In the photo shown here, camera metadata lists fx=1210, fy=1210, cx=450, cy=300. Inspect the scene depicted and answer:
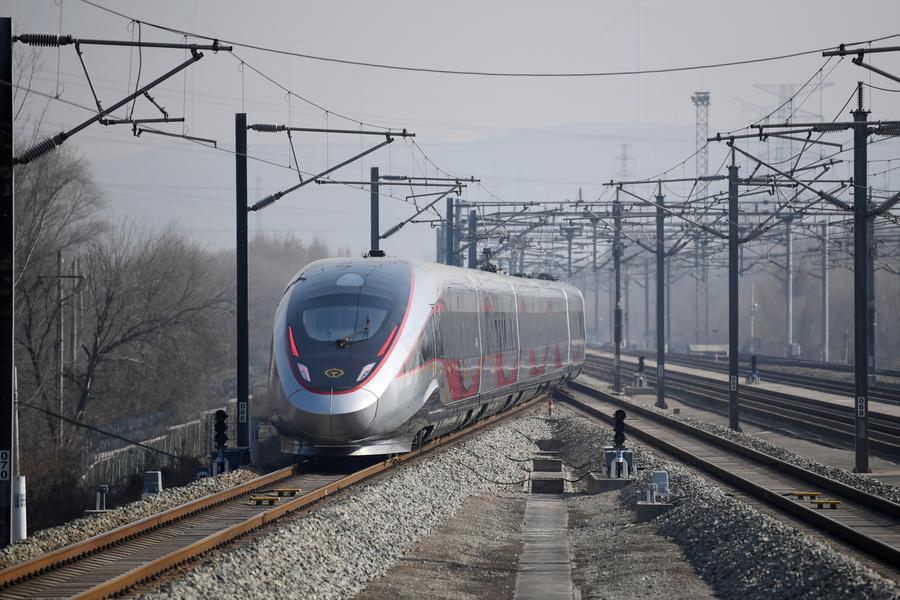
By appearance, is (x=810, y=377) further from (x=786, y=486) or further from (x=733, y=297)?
(x=786, y=486)

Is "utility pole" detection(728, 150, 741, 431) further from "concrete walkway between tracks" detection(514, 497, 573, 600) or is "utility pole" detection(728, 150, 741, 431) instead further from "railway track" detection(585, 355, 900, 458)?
"concrete walkway between tracks" detection(514, 497, 573, 600)

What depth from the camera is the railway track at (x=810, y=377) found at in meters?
48.7

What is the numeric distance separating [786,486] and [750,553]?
6.25 m

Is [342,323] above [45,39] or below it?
below

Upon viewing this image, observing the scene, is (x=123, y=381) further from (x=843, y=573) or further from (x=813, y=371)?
(x=843, y=573)

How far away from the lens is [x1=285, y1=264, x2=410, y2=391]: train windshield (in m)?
19.1

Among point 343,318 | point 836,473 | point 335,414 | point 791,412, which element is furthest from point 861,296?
point 791,412

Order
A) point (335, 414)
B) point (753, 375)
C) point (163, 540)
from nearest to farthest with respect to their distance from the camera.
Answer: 1. point (163, 540)
2. point (335, 414)
3. point (753, 375)

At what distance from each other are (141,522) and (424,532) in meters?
3.75

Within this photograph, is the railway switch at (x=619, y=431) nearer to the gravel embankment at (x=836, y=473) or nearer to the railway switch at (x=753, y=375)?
the gravel embankment at (x=836, y=473)

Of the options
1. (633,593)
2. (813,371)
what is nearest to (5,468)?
(633,593)

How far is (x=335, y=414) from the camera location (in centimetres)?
1855

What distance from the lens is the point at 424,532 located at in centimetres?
1577

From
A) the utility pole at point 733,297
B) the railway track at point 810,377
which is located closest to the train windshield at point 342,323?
the utility pole at point 733,297
